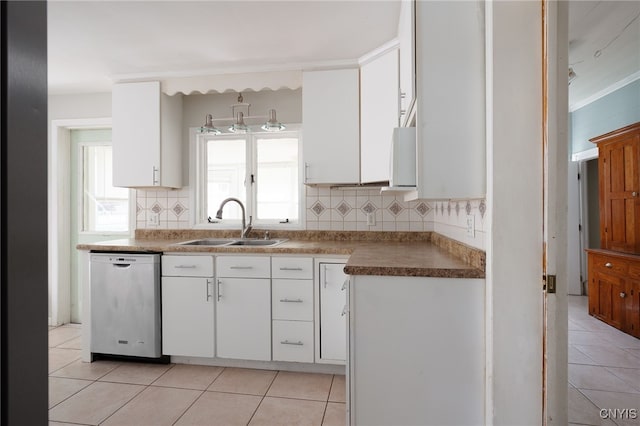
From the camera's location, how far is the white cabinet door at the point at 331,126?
2672mm

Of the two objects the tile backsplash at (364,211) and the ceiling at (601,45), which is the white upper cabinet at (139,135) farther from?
the ceiling at (601,45)

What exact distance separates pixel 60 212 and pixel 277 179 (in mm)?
2301

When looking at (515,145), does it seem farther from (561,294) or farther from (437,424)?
(437,424)

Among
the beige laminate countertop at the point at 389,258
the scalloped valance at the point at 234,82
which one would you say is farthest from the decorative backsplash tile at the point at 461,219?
Result: the scalloped valance at the point at 234,82

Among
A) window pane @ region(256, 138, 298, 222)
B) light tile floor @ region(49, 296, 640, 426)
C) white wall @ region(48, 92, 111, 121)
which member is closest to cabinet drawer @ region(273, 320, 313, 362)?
light tile floor @ region(49, 296, 640, 426)

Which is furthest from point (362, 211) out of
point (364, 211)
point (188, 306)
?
point (188, 306)

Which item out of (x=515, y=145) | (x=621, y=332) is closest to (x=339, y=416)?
(x=621, y=332)

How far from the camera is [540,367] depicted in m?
1.25

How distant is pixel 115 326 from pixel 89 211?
64.2 inches

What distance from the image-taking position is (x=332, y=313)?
7.84 ft

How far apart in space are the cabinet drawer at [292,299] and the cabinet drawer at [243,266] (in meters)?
0.12

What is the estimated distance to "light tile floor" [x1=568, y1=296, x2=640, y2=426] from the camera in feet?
3.09

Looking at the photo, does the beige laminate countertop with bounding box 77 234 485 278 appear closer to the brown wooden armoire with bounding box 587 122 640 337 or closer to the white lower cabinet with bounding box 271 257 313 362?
the white lower cabinet with bounding box 271 257 313 362

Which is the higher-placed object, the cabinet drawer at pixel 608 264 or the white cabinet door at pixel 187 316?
the cabinet drawer at pixel 608 264
